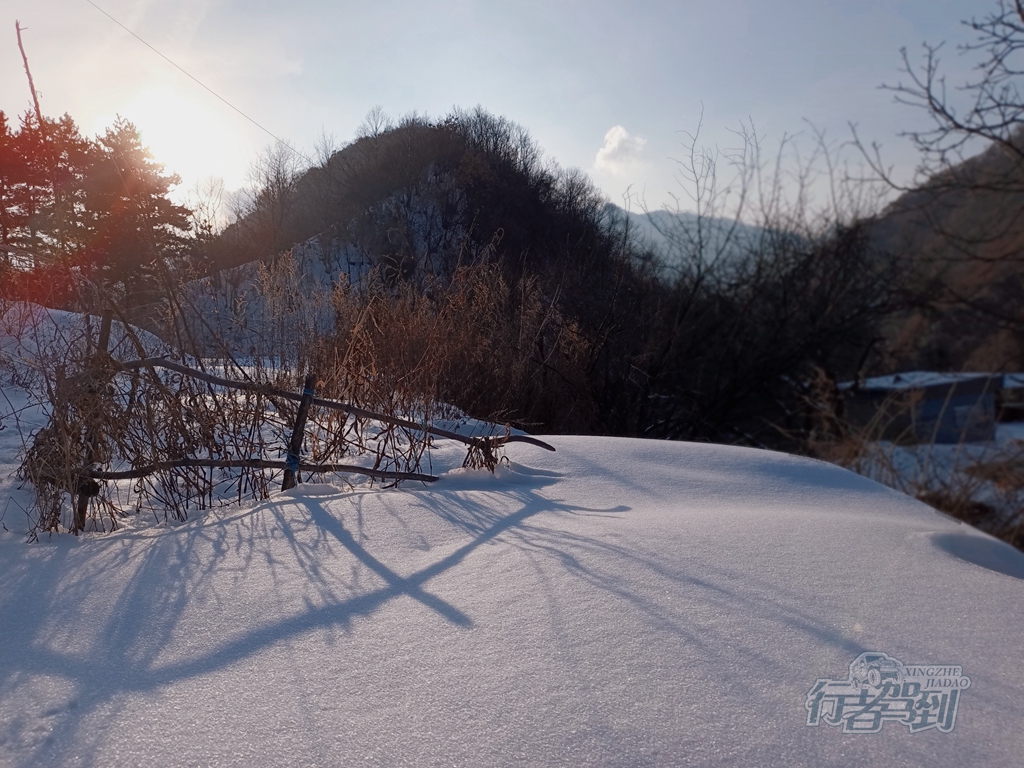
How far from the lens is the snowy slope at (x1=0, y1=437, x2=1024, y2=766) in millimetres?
1231

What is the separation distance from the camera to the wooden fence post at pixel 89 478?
291 cm

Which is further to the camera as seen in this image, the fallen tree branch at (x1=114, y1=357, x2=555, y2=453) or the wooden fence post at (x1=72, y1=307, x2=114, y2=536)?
the fallen tree branch at (x1=114, y1=357, x2=555, y2=453)

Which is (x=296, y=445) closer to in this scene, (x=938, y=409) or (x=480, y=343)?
(x=480, y=343)

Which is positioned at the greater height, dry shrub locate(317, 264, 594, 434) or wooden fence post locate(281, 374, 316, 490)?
dry shrub locate(317, 264, 594, 434)

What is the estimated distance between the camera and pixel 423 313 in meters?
6.29

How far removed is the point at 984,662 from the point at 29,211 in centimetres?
1956

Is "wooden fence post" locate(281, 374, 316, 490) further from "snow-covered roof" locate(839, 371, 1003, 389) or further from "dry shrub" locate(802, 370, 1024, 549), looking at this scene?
"snow-covered roof" locate(839, 371, 1003, 389)

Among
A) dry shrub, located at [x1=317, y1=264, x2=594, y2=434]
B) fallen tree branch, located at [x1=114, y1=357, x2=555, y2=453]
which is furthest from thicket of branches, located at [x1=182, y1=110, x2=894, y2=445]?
fallen tree branch, located at [x1=114, y1=357, x2=555, y2=453]

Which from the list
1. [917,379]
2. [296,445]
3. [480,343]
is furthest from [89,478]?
[917,379]

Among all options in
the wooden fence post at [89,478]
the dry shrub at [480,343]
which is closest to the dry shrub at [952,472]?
the dry shrub at [480,343]

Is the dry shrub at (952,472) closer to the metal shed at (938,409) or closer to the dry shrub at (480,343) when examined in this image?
the metal shed at (938,409)

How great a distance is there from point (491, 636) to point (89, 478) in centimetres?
229

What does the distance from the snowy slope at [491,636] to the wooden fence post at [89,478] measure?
252 mm

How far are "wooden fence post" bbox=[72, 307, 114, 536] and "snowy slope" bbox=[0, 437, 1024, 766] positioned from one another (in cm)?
25
